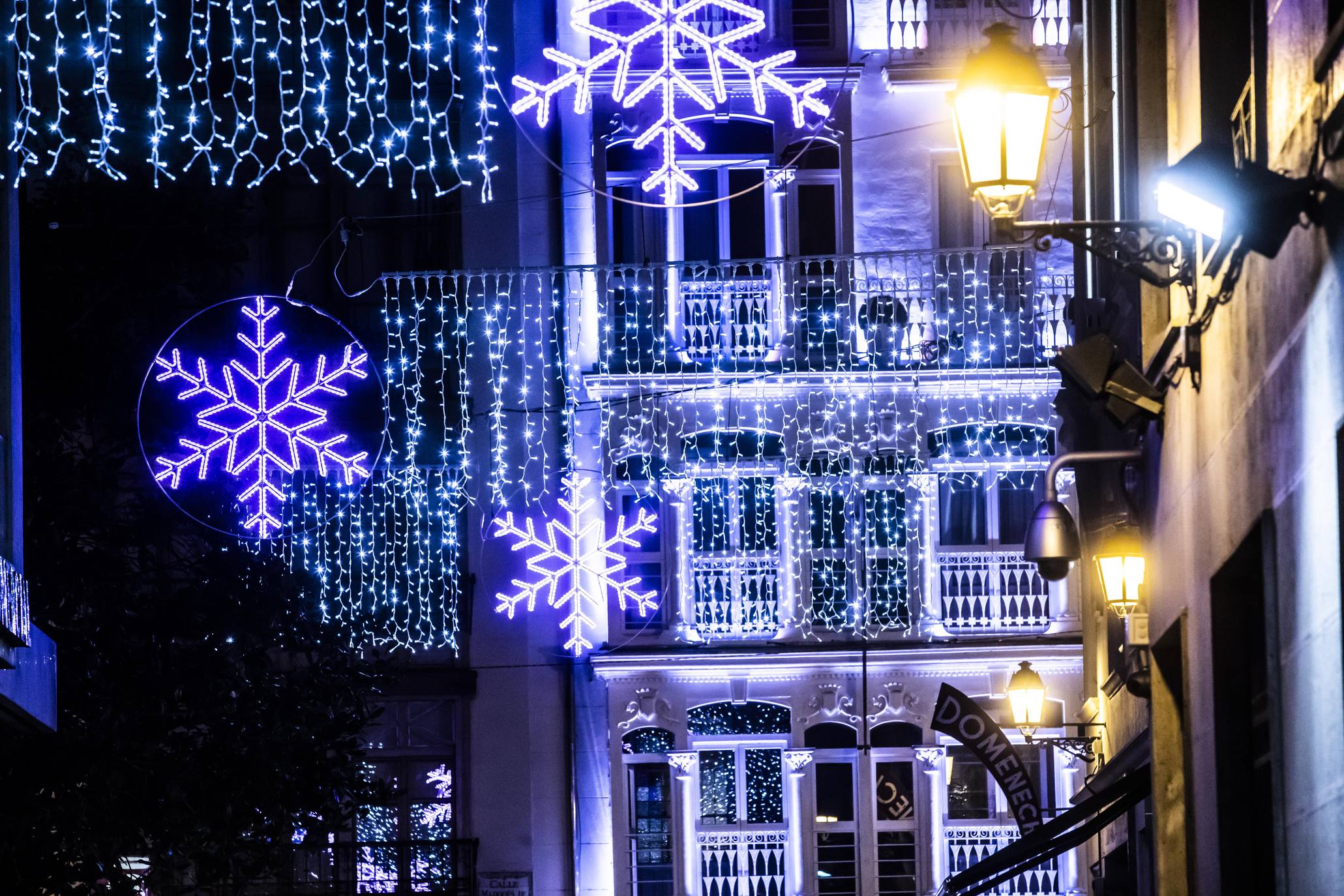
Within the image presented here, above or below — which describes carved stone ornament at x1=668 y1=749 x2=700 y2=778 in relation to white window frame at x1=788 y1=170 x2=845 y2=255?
below

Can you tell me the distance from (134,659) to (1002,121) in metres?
12.5

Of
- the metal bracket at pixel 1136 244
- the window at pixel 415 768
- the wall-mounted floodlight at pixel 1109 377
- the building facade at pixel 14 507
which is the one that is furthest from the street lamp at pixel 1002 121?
the window at pixel 415 768

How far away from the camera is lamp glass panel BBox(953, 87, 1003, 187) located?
8.06 metres

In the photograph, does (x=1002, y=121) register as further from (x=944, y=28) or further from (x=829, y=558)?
(x=944, y=28)

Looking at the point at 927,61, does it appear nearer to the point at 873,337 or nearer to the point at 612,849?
the point at 873,337

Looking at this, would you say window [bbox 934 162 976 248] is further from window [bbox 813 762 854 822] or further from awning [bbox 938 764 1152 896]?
awning [bbox 938 764 1152 896]

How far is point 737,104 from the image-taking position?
24.1 metres

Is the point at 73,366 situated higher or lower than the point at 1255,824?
higher

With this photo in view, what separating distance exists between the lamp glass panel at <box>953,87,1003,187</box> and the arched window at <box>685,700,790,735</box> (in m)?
16.5

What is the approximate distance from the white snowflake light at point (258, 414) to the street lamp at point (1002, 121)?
13.4m

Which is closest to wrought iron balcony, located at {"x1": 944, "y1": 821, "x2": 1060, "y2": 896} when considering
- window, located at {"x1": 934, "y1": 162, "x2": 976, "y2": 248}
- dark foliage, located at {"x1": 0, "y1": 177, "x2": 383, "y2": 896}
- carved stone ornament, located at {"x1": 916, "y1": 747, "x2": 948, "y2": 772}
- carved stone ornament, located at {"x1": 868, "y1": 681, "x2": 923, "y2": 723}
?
carved stone ornament, located at {"x1": 916, "y1": 747, "x2": 948, "y2": 772}

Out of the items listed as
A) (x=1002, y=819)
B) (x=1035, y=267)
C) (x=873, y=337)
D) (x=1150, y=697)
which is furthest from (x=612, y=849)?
(x=1150, y=697)

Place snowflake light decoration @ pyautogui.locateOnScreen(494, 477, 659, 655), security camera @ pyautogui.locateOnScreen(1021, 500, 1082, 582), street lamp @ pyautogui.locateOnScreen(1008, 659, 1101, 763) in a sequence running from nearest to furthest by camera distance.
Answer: security camera @ pyautogui.locateOnScreen(1021, 500, 1082, 582), street lamp @ pyautogui.locateOnScreen(1008, 659, 1101, 763), snowflake light decoration @ pyautogui.locateOnScreen(494, 477, 659, 655)

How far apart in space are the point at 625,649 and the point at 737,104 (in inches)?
241
